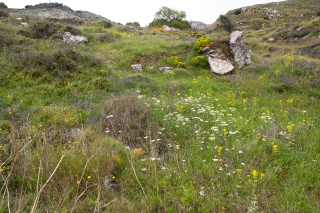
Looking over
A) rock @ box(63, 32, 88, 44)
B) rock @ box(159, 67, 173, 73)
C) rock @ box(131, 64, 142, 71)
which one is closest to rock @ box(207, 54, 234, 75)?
rock @ box(159, 67, 173, 73)

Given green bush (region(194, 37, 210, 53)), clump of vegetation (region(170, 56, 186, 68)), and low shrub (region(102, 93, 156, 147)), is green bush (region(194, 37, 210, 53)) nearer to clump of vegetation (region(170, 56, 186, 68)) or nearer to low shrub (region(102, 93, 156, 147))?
clump of vegetation (region(170, 56, 186, 68))

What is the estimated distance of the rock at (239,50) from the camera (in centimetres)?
1377

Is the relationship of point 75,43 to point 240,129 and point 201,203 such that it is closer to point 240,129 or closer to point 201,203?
point 240,129

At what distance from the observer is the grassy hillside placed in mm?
2877

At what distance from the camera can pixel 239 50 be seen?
14.3m

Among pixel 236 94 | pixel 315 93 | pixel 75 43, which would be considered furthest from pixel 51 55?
pixel 315 93

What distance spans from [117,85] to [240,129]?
17.1ft

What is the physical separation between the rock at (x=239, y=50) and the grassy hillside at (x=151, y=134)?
0.74 meters

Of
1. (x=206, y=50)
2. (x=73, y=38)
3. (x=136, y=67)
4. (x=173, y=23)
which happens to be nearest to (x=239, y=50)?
(x=206, y=50)

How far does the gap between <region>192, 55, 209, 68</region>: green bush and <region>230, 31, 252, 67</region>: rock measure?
6.80 ft

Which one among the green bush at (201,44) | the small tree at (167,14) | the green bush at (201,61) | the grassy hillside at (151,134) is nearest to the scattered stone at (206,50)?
the green bush at (201,44)

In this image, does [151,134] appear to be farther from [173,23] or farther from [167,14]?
[167,14]

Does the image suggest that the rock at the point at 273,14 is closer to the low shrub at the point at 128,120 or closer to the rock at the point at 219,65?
the rock at the point at 219,65

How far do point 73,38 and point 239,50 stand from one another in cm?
1045
